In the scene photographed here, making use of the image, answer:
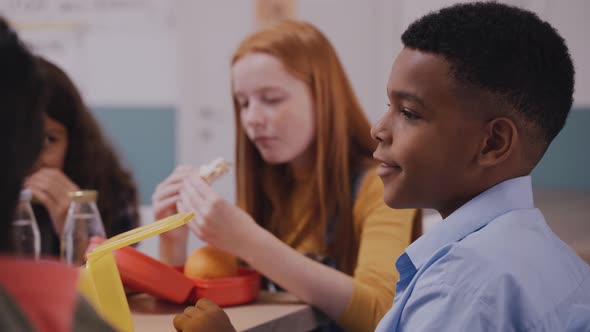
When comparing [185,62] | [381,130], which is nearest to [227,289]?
[381,130]

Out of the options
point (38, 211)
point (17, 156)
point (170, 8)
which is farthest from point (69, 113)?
point (170, 8)

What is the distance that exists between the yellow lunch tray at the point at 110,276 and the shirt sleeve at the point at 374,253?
14.4 inches

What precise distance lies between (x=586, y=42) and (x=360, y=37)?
79 cm


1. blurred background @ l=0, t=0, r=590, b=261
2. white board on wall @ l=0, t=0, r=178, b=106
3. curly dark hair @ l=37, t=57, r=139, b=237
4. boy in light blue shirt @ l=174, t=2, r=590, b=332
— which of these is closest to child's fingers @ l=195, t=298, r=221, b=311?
boy in light blue shirt @ l=174, t=2, r=590, b=332

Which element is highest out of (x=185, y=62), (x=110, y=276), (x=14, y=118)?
(x=14, y=118)

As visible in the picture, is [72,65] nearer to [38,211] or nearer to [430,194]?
[38,211]

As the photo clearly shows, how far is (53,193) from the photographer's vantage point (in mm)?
1195

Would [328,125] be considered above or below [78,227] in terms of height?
above

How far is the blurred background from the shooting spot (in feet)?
6.20

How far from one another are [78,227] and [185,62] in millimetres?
1536

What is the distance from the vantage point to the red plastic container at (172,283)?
0.90 meters

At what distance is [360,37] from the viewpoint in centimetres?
217

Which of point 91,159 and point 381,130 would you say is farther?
point 91,159

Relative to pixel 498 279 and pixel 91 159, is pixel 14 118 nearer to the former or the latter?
pixel 498 279
